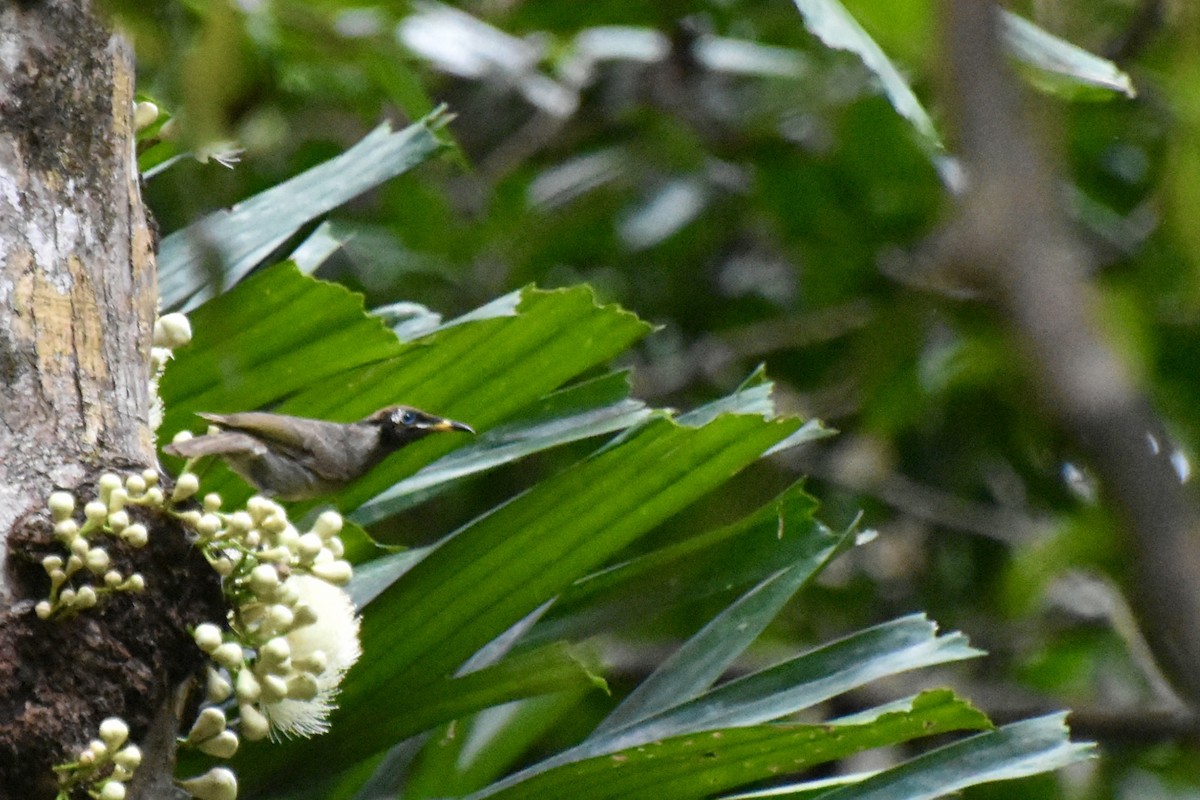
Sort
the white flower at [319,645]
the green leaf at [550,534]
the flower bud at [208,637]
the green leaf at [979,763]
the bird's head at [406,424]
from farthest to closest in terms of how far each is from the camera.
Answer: the bird's head at [406,424]
the green leaf at [550,534]
the green leaf at [979,763]
the white flower at [319,645]
the flower bud at [208,637]

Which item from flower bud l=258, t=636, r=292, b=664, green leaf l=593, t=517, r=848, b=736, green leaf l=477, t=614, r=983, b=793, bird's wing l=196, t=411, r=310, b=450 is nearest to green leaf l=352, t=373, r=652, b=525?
bird's wing l=196, t=411, r=310, b=450

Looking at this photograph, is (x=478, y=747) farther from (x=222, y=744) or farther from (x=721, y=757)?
(x=222, y=744)

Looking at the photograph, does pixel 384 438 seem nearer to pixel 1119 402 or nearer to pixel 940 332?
pixel 1119 402

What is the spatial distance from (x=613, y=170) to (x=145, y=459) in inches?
156

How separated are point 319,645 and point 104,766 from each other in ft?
1.08

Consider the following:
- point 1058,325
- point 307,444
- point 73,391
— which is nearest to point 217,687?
point 73,391

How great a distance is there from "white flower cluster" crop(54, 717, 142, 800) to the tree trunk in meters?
0.03

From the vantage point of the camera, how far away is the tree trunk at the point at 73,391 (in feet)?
5.66

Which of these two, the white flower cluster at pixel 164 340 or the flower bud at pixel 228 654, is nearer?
the flower bud at pixel 228 654

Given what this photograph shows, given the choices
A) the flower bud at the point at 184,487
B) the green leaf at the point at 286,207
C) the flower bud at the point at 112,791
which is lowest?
the flower bud at the point at 112,791

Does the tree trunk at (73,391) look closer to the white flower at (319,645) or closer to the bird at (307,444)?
the white flower at (319,645)

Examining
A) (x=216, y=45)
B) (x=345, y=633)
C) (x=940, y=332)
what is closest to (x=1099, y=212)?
(x=940, y=332)

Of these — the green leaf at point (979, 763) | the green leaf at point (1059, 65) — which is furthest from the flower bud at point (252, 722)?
the green leaf at point (1059, 65)

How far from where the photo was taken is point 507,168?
227 inches
